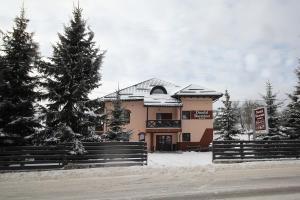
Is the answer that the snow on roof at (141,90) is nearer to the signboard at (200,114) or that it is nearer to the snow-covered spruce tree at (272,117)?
Result: the signboard at (200,114)

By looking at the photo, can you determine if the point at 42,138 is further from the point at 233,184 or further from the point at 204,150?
the point at 204,150

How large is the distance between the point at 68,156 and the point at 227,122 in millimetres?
18458

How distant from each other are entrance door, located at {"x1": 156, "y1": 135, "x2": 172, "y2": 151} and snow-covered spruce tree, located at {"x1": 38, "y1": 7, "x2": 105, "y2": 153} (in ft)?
61.3

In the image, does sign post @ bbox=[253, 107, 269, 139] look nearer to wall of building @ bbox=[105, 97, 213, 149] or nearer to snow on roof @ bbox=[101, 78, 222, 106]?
snow on roof @ bbox=[101, 78, 222, 106]

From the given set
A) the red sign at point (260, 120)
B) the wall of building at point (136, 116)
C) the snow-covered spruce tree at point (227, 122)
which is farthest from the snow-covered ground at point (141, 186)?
the wall of building at point (136, 116)

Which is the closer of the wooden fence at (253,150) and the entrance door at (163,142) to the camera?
the wooden fence at (253,150)

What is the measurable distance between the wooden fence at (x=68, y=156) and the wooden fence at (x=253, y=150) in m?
4.23

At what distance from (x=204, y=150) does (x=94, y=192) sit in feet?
84.9

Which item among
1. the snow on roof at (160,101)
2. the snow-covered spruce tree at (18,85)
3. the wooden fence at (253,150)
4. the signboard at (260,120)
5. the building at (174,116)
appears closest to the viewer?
the snow-covered spruce tree at (18,85)

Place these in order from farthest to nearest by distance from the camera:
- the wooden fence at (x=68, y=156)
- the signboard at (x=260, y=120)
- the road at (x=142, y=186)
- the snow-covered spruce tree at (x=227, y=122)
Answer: the snow-covered spruce tree at (x=227, y=122) → the signboard at (x=260, y=120) → the wooden fence at (x=68, y=156) → the road at (x=142, y=186)

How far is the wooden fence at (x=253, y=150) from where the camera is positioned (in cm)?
1648

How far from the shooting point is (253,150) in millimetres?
16938

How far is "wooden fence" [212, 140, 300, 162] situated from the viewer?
649 inches

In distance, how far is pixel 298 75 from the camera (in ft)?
79.5
